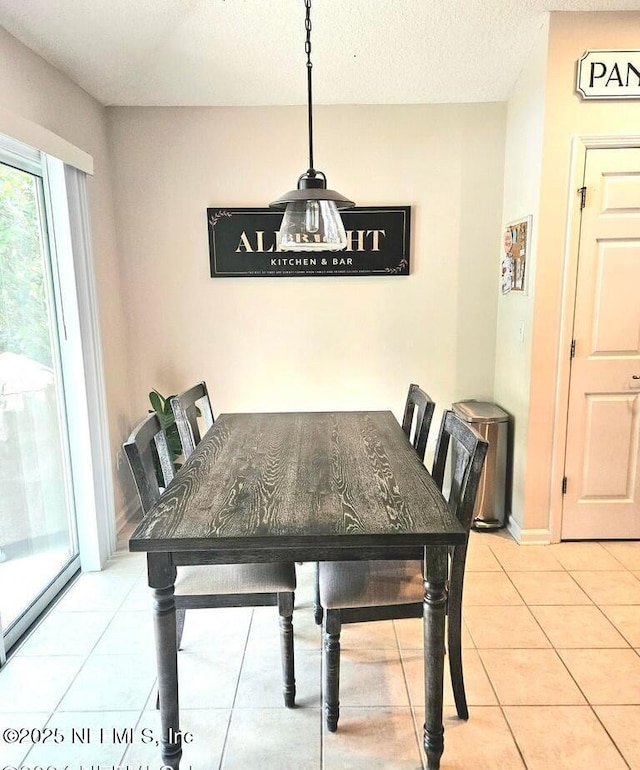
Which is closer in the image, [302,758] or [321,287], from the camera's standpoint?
[302,758]

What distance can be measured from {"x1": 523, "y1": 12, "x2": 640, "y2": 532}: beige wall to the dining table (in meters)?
1.29

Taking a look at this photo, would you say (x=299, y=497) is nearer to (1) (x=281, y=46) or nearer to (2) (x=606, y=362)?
(2) (x=606, y=362)

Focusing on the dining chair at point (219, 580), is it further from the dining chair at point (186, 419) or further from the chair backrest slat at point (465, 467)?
the chair backrest slat at point (465, 467)

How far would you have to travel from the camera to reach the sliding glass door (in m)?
2.32

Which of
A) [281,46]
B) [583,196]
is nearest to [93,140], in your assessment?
[281,46]

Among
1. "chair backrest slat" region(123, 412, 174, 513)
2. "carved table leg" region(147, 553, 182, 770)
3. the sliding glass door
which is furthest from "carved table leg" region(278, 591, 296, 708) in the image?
the sliding glass door

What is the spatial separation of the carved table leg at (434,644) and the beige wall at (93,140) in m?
2.18

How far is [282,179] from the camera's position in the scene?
10.8 feet

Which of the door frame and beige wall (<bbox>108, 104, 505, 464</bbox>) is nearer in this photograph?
the door frame

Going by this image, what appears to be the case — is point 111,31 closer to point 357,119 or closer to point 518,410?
point 357,119

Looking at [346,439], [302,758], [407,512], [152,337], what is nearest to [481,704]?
[302,758]

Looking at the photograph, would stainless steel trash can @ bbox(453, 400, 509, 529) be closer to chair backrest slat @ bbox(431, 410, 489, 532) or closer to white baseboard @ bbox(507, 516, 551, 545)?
white baseboard @ bbox(507, 516, 551, 545)

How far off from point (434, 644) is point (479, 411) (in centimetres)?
188

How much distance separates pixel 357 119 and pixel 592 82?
1252mm
